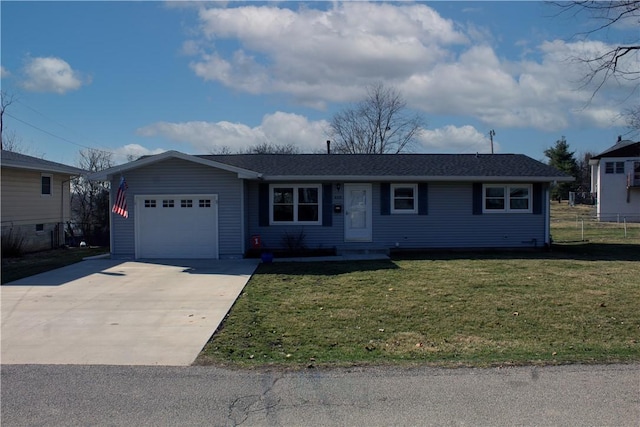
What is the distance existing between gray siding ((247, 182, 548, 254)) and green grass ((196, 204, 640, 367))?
3.61 metres

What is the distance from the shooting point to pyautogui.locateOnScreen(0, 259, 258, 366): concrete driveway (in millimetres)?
6371

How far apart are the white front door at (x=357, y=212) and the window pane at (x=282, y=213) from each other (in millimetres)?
1873

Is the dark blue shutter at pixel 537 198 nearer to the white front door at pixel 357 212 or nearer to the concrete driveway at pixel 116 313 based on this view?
the white front door at pixel 357 212

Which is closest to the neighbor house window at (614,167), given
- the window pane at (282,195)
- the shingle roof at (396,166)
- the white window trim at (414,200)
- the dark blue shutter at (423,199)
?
the shingle roof at (396,166)

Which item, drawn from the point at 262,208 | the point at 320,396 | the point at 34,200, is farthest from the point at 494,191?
the point at 34,200

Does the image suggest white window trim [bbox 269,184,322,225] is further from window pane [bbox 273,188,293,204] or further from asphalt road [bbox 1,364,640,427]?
asphalt road [bbox 1,364,640,427]

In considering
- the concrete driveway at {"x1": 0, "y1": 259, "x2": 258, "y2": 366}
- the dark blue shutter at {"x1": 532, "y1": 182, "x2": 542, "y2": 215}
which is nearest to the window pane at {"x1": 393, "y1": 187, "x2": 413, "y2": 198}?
the dark blue shutter at {"x1": 532, "y1": 182, "x2": 542, "y2": 215}

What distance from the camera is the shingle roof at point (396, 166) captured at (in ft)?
56.7

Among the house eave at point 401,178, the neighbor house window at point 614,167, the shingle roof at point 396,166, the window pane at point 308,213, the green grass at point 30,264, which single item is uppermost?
the neighbor house window at point 614,167

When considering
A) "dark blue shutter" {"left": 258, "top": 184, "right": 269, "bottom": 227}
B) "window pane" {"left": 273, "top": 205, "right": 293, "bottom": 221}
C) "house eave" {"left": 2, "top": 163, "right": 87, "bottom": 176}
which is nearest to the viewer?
"dark blue shutter" {"left": 258, "top": 184, "right": 269, "bottom": 227}

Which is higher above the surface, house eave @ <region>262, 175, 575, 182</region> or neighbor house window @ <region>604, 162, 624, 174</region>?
neighbor house window @ <region>604, 162, 624, 174</region>

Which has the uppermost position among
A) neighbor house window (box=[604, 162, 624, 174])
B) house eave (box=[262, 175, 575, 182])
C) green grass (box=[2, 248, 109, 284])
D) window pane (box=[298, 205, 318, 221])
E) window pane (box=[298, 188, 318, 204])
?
neighbor house window (box=[604, 162, 624, 174])

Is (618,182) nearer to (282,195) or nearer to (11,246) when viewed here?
(282,195)

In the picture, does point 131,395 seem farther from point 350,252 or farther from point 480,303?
point 350,252
